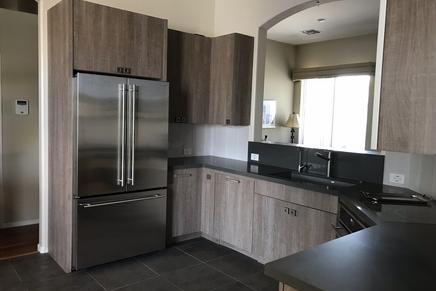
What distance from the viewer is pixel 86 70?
121 inches

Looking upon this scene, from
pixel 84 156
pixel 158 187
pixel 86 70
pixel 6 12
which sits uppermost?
pixel 6 12

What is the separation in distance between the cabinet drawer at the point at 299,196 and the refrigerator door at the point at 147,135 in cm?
97

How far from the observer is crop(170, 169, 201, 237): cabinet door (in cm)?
381

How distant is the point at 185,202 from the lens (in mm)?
3887

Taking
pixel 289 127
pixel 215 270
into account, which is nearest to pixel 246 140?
pixel 215 270

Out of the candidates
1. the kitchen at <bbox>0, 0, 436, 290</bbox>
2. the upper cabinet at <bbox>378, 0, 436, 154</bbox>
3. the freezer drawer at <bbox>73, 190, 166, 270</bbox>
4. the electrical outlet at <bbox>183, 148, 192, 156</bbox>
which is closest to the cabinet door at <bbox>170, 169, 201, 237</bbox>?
the kitchen at <bbox>0, 0, 436, 290</bbox>

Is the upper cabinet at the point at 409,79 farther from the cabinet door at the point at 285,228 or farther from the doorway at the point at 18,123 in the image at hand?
the doorway at the point at 18,123

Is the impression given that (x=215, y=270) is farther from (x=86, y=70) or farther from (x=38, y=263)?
(x=86, y=70)

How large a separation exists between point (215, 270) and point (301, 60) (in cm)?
569

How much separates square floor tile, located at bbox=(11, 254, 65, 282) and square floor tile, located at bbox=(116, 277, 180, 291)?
681 millimetres

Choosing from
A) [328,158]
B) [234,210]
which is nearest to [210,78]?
[234,210]

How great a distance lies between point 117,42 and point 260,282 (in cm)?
Result: 244

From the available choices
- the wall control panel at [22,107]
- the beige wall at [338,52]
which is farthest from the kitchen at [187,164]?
the beige wall at [338,52]

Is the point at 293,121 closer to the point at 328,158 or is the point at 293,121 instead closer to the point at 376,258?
the point at 328,158
